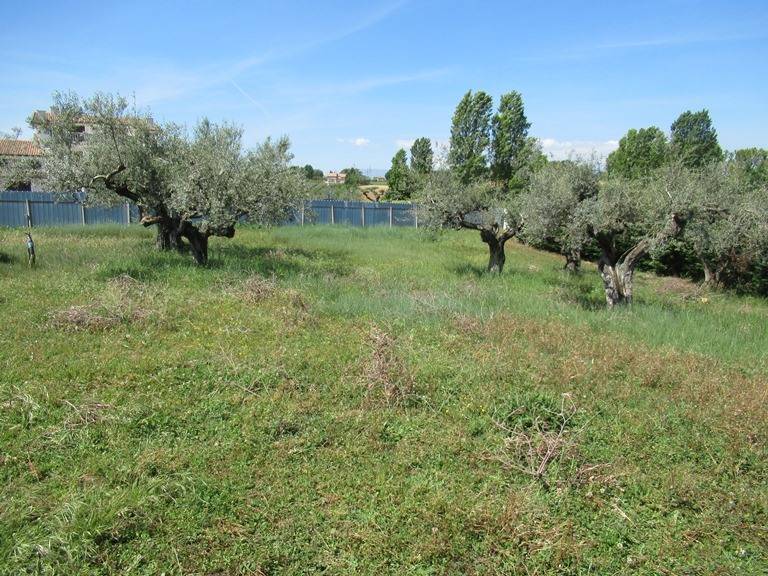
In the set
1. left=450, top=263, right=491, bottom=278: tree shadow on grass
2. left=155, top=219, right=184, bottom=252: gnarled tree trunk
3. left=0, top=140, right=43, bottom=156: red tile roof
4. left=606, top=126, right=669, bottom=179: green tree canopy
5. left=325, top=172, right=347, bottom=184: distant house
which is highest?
left=325, top=172, right=347, bottom=184: distant house

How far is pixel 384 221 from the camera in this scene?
31469 mm

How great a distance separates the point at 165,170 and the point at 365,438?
10.1 metres

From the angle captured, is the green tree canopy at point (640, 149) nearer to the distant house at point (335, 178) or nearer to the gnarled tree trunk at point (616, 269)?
the gnarled tree trunk at point (616, 269)

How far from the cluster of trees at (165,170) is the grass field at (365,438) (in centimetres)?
301

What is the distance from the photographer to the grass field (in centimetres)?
369

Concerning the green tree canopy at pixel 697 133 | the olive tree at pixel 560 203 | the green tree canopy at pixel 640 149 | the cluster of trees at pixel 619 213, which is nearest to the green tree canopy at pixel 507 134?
the green tree canopy at pixel 640 149

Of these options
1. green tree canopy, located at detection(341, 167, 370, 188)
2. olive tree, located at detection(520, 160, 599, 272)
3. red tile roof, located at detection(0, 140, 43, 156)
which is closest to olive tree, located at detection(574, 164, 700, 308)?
olive tree, located at detection(520, 160, 599, 272)

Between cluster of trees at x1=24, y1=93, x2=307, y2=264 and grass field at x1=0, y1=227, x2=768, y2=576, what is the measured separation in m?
3.01

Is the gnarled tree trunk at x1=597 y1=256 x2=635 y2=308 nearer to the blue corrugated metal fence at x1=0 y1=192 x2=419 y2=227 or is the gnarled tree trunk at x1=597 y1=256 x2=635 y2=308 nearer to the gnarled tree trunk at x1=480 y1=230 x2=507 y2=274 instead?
the gnarled tree trunk at x1=480 y1=230 x2=507 y2=274

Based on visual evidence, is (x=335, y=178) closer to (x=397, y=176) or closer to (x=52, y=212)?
(x=397, y=176)

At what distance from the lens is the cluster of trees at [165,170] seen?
11523 mm

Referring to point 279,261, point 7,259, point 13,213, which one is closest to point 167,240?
point 279,261

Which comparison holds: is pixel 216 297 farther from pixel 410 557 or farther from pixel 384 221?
pixel 384 221

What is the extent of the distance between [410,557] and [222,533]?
1.39 meters
